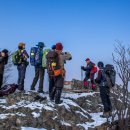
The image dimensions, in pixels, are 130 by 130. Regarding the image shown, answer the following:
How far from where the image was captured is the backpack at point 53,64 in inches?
492

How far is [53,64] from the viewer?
12609 mm

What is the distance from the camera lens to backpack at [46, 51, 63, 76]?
12.5 m

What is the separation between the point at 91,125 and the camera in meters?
12.6

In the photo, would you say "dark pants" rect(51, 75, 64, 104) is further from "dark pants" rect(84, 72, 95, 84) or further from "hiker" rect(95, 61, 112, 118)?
"dark pants" rect(84, 72, 95, 84)

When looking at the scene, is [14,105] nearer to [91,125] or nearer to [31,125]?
[31,125]

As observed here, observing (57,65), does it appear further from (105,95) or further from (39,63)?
(105,95)

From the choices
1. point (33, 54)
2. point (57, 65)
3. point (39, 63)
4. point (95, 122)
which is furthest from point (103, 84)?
point (33, 54)

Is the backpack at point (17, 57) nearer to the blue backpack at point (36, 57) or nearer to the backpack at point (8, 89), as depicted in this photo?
the blue backpack at point (36, 57)

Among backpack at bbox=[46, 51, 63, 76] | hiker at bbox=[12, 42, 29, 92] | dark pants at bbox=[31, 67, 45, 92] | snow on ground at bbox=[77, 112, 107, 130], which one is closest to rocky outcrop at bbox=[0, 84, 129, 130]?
snow on ground at bbox=[77, 112, 107, 130]

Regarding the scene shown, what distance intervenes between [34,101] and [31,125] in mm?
1583

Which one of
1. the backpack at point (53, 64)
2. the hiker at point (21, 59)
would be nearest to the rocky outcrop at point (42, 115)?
the hiker at point (21, 59)

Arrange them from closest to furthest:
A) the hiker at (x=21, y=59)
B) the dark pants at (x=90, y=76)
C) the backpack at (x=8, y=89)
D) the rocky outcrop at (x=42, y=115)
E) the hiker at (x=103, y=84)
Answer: the rocky outcrop at (x=42, y=115), the hiker at (x=103, y=84), the backpack at (x=8, y=89), the hiker at (x=21, y=59), the dark pants at (x=90, y=76)

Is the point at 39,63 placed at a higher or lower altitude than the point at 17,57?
lower

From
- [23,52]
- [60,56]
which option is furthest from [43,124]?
[23,52]
